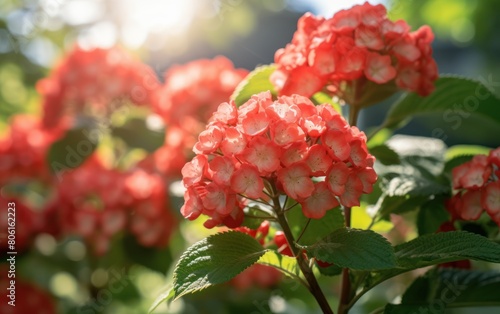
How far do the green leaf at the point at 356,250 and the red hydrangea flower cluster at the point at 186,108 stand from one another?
42.8 inches

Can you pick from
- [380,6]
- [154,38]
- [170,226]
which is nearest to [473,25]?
[154,38]

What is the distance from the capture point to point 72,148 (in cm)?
192

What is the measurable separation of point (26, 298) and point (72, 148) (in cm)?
49

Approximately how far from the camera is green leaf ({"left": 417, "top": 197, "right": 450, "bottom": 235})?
1119mm

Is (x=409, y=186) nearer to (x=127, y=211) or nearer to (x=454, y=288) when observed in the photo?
(x=454, y=288)

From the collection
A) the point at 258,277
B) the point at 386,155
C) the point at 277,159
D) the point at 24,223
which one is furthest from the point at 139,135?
the point at 277,159

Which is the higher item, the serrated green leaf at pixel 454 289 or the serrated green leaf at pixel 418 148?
the serrated green leaf at pixel 418 148

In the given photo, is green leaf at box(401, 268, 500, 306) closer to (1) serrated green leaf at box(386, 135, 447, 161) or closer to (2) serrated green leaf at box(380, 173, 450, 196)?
(2) serrated green leaf at box(380, 173, 450, 196)

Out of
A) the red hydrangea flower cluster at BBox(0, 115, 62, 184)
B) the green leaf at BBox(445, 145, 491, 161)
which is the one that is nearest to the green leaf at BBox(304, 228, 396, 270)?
the green leaf at BBox(445, 145, 491, 161)

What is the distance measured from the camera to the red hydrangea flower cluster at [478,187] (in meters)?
0.96

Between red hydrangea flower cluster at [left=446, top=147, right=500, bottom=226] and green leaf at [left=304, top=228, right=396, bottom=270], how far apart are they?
0.27 metres

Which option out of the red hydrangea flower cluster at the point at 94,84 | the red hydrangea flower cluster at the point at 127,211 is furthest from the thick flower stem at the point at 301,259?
the red hydrangea flower cluster at the point at 94,84

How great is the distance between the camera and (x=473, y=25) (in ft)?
13.3

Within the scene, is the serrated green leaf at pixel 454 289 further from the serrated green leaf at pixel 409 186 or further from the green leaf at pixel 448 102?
the green leaf at pixel 448 102
